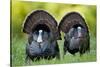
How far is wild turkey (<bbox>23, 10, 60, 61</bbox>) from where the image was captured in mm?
2076

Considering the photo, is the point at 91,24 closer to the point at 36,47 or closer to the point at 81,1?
the point at 81,1

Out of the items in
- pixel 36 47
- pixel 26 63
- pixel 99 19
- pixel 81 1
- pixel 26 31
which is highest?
pixel 81 1

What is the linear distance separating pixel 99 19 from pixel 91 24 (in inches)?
5.4

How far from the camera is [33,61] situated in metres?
2.08

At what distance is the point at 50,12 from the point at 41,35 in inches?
10.6

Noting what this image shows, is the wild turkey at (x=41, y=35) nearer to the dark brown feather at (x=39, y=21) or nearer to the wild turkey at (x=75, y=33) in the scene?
the dark brown feather at (x=39, y=21)

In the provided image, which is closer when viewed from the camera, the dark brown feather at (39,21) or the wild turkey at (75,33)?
the dark brown feather at (39,21)

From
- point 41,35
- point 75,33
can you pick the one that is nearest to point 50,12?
point 41,35

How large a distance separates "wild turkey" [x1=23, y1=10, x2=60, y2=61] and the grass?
0.05 metres

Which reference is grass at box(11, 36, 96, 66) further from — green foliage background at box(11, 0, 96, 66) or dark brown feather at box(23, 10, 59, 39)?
dark brown feather at box(23, 10, 59, 39)

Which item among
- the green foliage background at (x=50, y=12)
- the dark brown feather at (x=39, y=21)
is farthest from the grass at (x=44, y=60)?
the dark brown feather at (x=39, y=21)

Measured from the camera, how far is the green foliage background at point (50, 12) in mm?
2008
